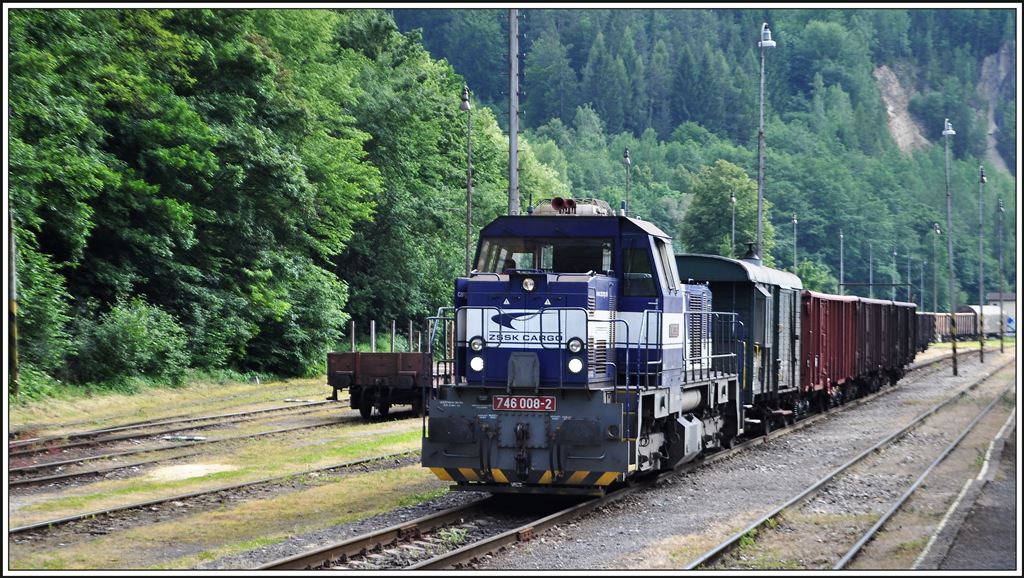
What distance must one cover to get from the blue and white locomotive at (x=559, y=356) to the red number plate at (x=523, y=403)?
0.01 m

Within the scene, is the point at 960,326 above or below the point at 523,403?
above

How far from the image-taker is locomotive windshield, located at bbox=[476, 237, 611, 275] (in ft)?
48.6

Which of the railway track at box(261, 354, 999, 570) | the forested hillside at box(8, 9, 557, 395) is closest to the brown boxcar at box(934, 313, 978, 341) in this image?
the forested hillside at box(8, 9, 557, 395)

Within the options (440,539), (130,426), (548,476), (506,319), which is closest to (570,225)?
(506,319)

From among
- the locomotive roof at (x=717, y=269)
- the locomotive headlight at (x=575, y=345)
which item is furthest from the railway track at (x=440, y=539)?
the locomotive roof at (x=717, y=269)

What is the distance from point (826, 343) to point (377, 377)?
11317 mm

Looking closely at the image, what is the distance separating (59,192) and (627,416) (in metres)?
21.3

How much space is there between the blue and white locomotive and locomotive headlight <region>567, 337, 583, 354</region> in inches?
0.6

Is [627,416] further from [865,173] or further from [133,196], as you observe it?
[865,173]

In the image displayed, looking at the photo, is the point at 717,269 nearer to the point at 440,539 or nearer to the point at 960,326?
the point at 440,539

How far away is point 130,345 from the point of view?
33312mm

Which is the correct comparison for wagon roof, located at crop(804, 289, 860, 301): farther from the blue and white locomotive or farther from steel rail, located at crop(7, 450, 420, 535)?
the blue and white locomotive

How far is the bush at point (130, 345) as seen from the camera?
32719mm

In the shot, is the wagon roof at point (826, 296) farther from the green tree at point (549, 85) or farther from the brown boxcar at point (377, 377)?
Answer: the green tree at point (549, 85)
